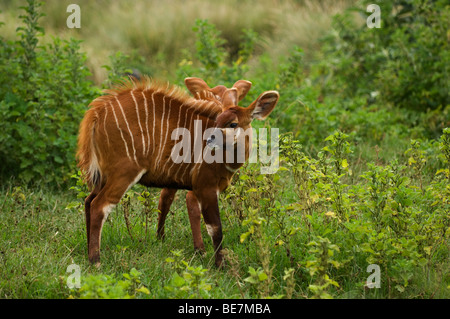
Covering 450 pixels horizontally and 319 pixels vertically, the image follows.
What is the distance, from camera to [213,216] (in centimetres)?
435

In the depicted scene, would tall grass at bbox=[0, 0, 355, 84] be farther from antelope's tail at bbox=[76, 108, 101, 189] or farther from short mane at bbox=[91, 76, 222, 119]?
antelope's tail at bbox=[76, 108, 101, 189]

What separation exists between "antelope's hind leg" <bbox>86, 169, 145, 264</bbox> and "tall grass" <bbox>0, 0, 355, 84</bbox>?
6.60 meters

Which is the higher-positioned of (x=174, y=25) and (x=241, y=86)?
(x=174, y=25)

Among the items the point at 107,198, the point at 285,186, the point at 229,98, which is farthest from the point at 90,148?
the point at 285,186

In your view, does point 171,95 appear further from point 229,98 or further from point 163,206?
point 163,206

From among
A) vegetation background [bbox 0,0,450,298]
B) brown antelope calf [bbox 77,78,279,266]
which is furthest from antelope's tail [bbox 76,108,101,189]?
vegetation background [bbox 0,0,450,298]

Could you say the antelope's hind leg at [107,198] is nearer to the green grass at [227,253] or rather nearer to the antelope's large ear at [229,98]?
the green grass at [227,253]

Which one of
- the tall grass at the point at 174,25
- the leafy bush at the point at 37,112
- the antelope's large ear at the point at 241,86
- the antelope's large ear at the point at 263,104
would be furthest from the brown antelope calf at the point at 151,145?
the tall grass at the point at 174,25

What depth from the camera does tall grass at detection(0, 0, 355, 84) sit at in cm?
1173

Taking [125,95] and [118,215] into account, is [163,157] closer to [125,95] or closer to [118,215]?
[125,95]

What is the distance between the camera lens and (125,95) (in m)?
4.49

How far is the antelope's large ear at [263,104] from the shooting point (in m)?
4.35

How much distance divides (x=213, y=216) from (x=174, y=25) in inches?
353
